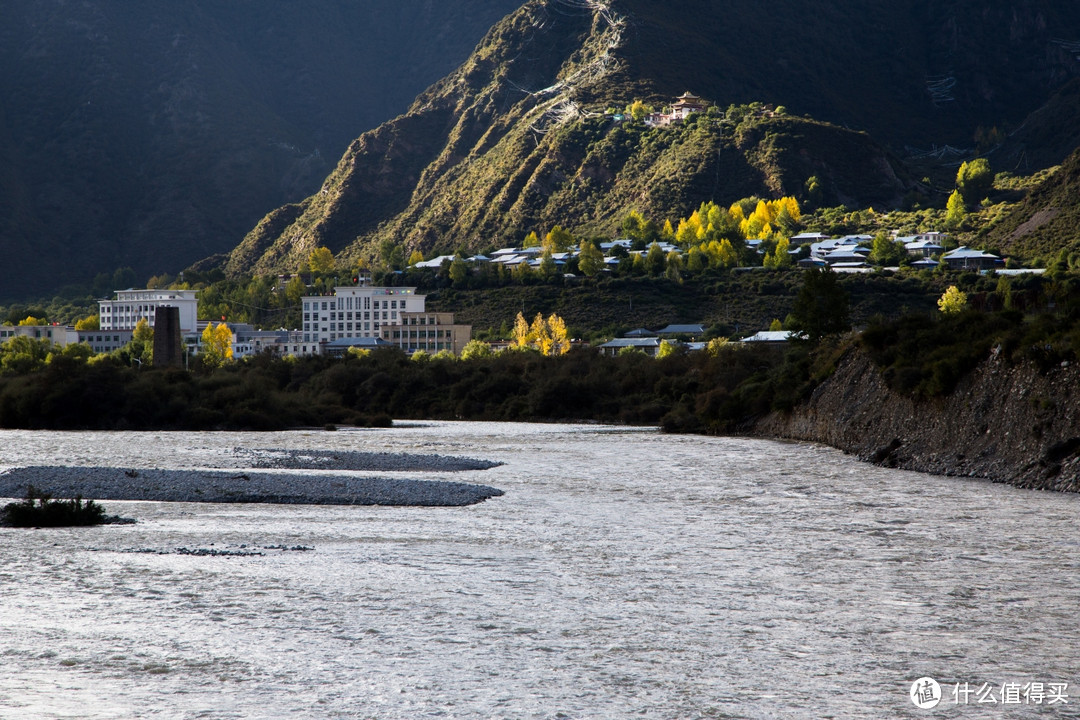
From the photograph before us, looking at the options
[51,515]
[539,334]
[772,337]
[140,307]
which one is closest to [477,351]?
[539,334]

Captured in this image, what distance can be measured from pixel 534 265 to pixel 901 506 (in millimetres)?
131892

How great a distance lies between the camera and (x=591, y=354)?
10056 cm

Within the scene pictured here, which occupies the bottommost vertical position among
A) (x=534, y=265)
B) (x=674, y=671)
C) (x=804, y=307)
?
(x=674, y=671)

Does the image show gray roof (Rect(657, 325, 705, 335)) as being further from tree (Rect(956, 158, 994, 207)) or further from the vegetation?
the vegetation

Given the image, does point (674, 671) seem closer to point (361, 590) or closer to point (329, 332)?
point (361, 590)

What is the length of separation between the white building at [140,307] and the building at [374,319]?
23.8 m

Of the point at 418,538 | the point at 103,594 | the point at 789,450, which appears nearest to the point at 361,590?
the point at 103,594

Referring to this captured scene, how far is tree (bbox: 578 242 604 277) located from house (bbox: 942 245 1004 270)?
4095 cm

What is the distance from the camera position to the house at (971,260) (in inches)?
5212

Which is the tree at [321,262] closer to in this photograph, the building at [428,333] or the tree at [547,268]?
the building at [428,333]

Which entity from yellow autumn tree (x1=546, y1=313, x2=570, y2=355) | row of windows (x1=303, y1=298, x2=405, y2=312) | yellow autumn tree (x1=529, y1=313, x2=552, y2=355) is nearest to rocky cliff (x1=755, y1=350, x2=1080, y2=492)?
yellow autumn tree (x1=546, y1=313, x2=570, y2=355)

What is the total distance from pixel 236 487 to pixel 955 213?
154762 millimetres

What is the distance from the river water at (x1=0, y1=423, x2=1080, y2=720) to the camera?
14.5m

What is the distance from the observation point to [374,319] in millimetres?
167000
